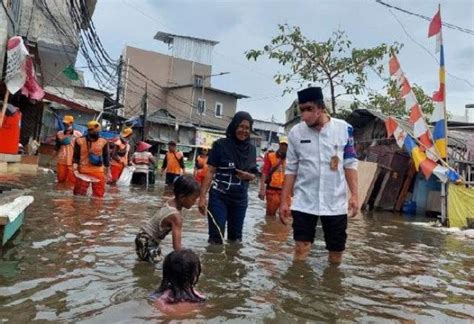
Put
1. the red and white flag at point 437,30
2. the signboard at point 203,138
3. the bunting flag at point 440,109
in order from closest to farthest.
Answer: the bunting flag at point 440,109 < the red and white flag at point 437,30 < the signboard at point 203,138

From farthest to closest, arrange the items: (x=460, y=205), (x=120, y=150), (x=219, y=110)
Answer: (x=219, y=110), (x=120, y=150), (x=460, y=205)

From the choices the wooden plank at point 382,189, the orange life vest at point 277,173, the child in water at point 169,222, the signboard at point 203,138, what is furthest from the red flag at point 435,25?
the signboard at point 203,138

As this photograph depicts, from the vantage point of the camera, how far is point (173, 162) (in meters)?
16.3

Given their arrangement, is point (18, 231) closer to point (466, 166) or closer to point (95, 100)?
point (466, 166)

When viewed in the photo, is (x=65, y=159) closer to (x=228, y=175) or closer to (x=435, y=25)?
(x=228, y=175)

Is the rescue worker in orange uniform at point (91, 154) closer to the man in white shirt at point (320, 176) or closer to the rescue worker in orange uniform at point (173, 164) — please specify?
the rescue worker in orange uniform at point (173, 164)

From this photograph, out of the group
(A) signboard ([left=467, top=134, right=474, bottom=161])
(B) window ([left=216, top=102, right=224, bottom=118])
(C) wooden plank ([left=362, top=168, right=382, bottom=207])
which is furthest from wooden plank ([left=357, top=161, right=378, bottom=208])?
(B) window ([left=216, top=102, right=224, bottom=118])

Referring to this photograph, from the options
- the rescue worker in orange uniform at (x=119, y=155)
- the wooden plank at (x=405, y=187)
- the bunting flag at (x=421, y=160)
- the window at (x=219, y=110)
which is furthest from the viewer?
the window at (x=219, y=110)

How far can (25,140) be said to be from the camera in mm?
21531

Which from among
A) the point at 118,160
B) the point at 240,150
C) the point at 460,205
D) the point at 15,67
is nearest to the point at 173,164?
the point at 118,160

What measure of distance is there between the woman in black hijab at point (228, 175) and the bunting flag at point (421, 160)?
7.76m

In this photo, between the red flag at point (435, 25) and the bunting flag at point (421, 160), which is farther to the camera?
the red flag at point (435, 25)

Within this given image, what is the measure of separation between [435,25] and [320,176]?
32.1 ft

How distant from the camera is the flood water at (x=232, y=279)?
3770 mm
